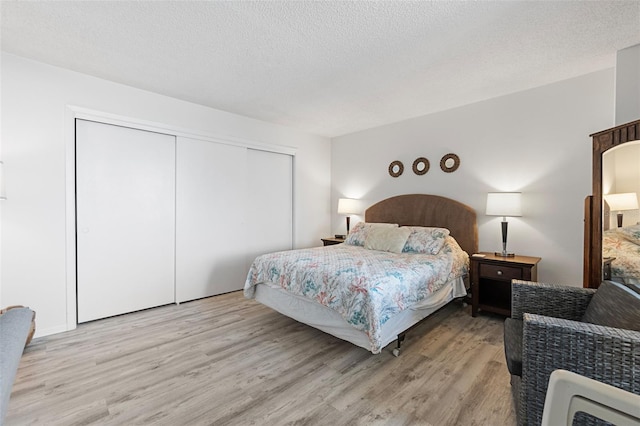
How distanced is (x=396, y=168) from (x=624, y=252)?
9.14 feet

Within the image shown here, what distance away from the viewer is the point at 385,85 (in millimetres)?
3041

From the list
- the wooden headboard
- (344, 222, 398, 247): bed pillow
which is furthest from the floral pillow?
(344, 222, 398, 247): bed pillow

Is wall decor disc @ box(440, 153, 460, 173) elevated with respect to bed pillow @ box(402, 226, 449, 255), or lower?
elevated

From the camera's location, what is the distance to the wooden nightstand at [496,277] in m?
2.86

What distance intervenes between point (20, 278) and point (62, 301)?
386mm

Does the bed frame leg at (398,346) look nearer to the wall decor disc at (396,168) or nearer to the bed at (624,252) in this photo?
the bed at (624,252)

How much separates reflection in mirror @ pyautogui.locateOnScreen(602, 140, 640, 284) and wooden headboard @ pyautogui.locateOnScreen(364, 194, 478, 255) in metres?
1.59

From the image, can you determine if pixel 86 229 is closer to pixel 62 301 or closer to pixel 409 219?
pixel 62 301

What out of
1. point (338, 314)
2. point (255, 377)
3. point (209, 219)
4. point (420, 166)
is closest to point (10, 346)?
point (255, 377)

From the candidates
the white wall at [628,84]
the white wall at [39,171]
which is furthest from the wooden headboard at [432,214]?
the white wall at [39,171]

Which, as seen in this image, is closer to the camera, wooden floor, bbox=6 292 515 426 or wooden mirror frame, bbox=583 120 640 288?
wooden floor, bbox=6 292 515 426

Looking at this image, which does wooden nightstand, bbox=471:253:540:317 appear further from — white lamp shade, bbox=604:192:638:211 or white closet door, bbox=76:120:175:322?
white closet door, bbox=76:120:175:322

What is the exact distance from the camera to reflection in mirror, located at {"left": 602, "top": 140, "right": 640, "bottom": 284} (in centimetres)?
177

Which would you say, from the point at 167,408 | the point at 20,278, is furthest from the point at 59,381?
the point at 20,278
